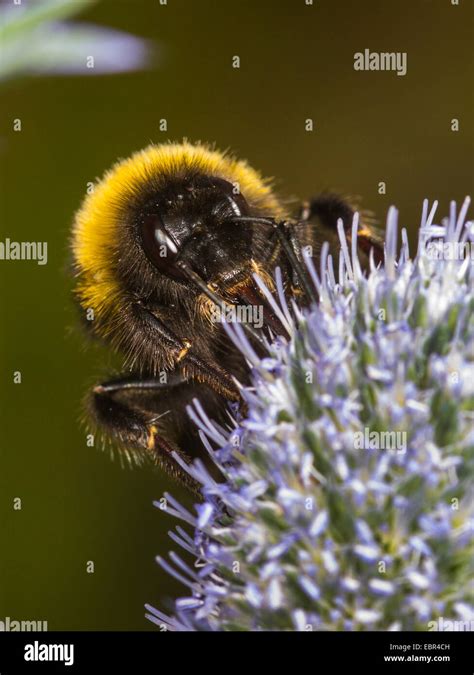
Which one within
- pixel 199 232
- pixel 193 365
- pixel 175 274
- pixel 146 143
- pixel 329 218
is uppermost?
pixel 146 143

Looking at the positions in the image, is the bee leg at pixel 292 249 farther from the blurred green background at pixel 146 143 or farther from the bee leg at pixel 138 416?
the blurred green background at pixel 146 143

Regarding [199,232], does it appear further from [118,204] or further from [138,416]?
[138,416]

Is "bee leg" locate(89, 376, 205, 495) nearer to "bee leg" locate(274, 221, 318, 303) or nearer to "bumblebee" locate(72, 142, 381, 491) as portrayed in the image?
"bumblebee" locate(72, 142, 381, 491)

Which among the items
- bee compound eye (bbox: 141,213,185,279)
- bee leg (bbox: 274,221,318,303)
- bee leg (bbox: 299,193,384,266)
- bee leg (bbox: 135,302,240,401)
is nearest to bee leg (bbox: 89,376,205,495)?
bee leg (bbox: 135,302,240,401)

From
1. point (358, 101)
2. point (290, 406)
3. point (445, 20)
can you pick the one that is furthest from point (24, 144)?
point (290, 406)

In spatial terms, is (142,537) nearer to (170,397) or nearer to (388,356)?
(170,397)

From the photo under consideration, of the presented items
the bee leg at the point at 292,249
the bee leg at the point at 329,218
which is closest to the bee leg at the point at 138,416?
the bee leg at the point at 292,249

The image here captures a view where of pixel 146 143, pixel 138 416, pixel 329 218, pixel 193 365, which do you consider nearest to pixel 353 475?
pixel 193 365

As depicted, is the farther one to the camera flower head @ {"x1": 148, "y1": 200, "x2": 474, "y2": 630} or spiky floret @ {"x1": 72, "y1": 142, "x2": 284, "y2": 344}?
spiky floret @ {"x1": 72, "y1": 142, "x2": 284, "y2": 344}
